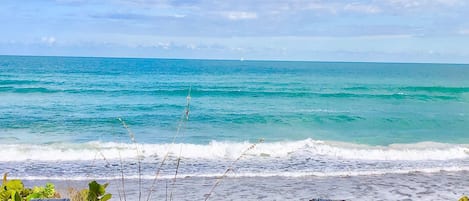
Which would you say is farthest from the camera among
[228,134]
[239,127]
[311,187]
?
[239,127]

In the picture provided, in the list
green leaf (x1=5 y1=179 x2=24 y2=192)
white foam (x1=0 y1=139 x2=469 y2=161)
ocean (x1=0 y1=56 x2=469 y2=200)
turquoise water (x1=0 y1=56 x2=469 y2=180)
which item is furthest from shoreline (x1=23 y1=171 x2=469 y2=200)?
green leaf (x1=5 y1=179 x2=24 y2=192)

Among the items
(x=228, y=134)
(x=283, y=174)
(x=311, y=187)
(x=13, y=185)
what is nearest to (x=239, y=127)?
(x=228, y=134)

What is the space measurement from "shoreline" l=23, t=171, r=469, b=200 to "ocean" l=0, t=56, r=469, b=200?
0.13 metres

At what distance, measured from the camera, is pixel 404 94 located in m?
33.8

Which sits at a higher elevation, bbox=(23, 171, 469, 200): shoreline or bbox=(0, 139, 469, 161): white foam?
bbox=(0, 139, 469, 161): white foam

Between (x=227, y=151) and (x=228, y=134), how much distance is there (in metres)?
3.51

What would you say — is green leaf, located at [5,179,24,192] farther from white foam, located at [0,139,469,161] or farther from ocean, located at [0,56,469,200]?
white foam, located at [0,139,469,161]

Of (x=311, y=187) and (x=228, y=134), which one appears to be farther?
(x=228, y=134)

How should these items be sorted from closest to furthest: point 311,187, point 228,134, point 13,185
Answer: point 13,185 < point 311,187 < point 228,134

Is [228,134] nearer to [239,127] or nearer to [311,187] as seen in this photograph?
[239,127]

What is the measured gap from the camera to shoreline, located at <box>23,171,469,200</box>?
8.37 m

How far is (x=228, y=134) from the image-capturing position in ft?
55.0

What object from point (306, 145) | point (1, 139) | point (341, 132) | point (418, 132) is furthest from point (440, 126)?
point (1, 139)

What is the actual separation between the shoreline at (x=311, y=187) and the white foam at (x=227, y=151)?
8.28 ft
